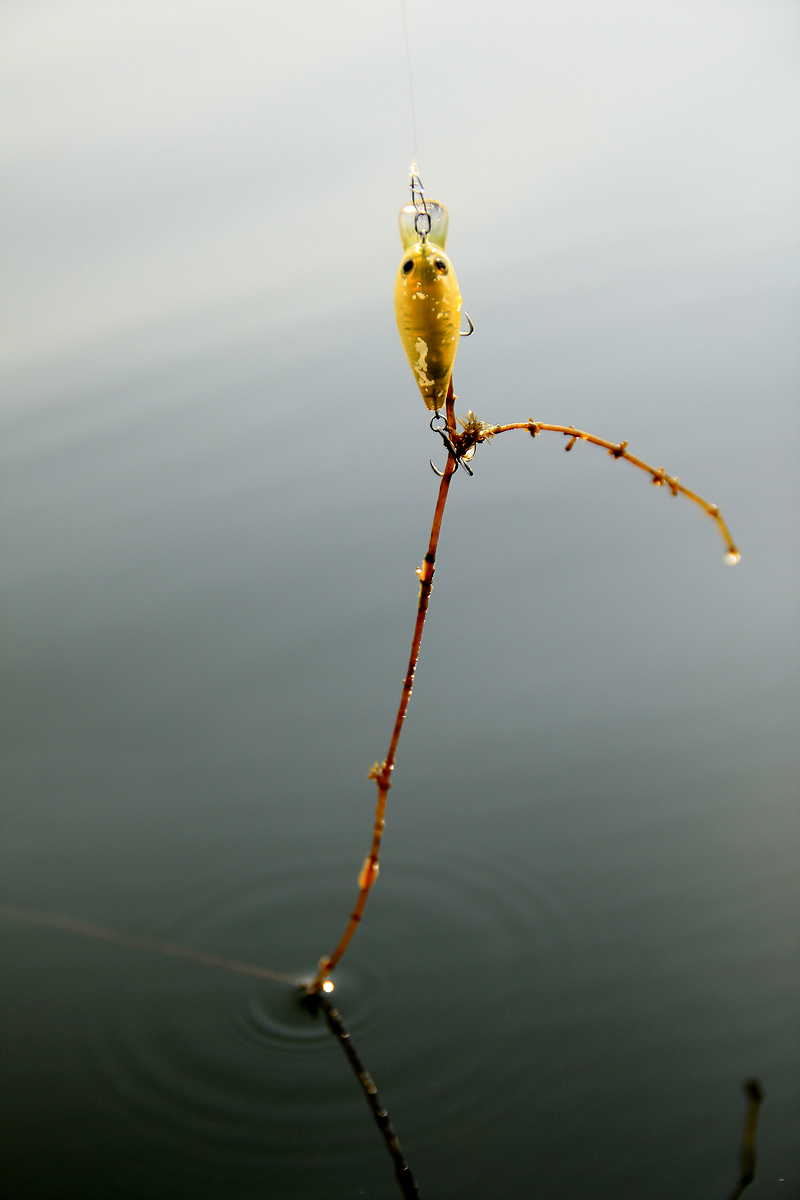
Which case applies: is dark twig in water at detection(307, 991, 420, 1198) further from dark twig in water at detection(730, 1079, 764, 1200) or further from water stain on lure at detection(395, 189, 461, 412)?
water stain on lure at detection(395, 189, 461, 412)

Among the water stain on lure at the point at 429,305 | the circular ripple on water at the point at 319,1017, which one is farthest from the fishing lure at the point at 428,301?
the circular ripple on water at the point at 319,1017

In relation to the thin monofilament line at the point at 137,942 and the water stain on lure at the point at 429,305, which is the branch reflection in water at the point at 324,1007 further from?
the water stain on lure at the point at 429,305

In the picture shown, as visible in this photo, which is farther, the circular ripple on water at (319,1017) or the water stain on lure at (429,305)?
the circular ripple on water at (319,1017)

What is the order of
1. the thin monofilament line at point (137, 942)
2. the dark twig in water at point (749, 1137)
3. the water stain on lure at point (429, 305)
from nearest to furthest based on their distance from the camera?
the water stain on lure at point (429, 305) < the dark twig in water at point (749, 1137) < the thin monofilament line at point (137, 942)

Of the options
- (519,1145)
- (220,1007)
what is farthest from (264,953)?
(519,1145)

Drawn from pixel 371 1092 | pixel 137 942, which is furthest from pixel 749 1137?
pixel 137 942

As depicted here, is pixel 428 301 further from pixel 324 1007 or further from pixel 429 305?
pixel 324 1007
